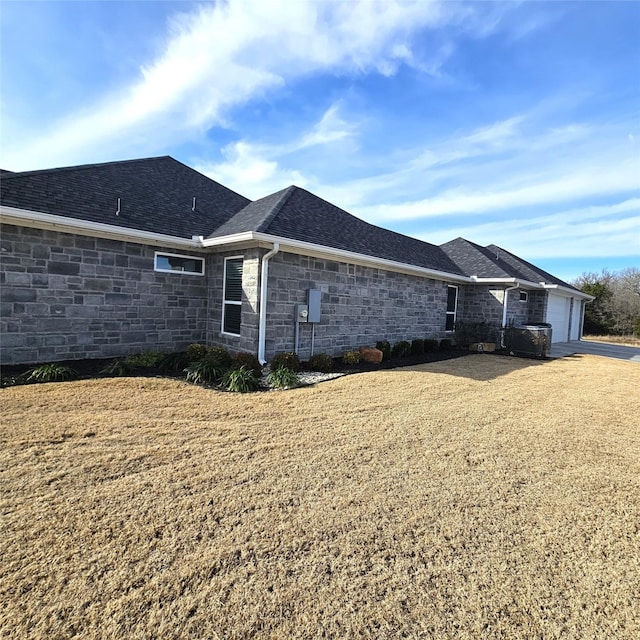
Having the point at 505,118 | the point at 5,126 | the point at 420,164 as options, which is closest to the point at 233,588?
the point at 5,126

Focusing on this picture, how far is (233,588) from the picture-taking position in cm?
214

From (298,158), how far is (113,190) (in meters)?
5.91

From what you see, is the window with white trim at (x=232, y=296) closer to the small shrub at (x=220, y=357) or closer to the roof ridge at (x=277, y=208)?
the small shrub at (x=220, y=357)

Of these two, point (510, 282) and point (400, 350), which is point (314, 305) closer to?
point (400, 350)

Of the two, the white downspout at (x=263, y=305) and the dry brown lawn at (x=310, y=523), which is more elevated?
the white downspout at (x=263, y=305)

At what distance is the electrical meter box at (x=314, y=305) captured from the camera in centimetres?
889

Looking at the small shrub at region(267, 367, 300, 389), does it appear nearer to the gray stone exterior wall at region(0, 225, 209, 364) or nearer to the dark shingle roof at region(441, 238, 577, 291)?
the gray stone exterior wall at region(0, 225, 209, 364)

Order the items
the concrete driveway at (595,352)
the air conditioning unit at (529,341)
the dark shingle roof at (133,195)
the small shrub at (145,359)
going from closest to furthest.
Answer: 1. the dark shingle roof at (133,195)
2. the small shrub at (145,359)
3. the air conditioning unit at (529,341)
4. the concrete driveway at (595,352)

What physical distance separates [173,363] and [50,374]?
214cm

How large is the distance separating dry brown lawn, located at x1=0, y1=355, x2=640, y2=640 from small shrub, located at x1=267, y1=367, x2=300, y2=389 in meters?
1.40

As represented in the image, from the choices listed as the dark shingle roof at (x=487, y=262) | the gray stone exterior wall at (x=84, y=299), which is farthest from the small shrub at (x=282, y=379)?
the dark shingle roof at (x=487, y=262)

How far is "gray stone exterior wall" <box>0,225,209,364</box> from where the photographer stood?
714 cm

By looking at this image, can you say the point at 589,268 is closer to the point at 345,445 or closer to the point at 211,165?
the point at 211,165

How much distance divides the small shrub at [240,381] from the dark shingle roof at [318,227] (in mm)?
3136
